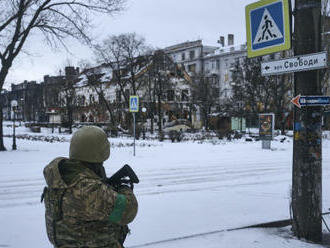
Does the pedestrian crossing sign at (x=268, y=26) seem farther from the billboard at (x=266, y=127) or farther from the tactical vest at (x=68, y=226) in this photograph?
the billboard at (x=266, y=127)

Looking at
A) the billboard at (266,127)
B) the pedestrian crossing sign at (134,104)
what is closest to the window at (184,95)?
the billboard at (266,127)

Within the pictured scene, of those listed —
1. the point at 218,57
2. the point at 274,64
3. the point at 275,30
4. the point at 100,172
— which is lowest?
the point at 100,172

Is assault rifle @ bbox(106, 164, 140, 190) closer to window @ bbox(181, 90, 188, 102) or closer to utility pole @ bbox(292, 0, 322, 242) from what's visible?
utility pole @ bbox(292, 0, 322, 242)

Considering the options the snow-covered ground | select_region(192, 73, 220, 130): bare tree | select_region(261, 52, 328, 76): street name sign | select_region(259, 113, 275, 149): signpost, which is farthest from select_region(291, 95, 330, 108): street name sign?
select_region(192, 73, 220, 130): bare tree

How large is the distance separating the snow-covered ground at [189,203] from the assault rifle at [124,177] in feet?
9.13

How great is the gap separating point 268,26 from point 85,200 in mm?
4010

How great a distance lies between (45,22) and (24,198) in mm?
14548

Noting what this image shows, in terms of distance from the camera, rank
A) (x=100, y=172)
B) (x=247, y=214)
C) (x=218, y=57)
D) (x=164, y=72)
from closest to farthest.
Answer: (x=100, y=172) → (x=247, y=214) → (x=164, y=72) → (x=218, y=57)

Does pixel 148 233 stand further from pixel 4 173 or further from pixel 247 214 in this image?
pixel 4 173

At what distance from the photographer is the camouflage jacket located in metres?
2.33

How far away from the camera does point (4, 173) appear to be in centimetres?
1259

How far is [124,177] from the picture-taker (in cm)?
258

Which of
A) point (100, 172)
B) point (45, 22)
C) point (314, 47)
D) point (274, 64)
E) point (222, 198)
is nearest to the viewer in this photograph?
point (100, 172)

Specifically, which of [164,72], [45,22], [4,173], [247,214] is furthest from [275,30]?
[164,72]
